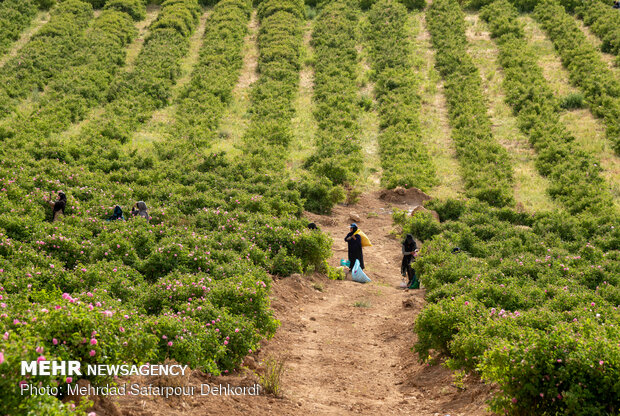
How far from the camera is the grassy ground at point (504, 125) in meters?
22.3

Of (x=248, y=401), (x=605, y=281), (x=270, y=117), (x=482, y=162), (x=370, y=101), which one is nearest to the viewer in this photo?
(x=248, y=401)

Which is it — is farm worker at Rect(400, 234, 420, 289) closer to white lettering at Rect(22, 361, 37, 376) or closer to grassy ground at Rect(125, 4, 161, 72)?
white lettering at Rect(22, 361, 37, 376)

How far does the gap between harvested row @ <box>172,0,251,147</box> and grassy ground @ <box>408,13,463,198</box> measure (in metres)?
9.92

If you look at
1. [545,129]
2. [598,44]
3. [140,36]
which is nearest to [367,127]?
[545,129]

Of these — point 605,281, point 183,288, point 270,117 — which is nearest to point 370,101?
point 270,117

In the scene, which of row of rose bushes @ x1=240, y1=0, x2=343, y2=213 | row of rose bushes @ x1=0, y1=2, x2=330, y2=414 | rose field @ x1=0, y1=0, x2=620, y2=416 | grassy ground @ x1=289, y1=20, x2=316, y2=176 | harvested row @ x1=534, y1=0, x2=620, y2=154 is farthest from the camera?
harvested row @ x1=534, y1=0, x2=620, y2=154

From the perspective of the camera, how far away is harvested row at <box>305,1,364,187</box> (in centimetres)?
2374

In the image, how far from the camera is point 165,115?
2897 cm

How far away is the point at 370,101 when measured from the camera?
32156mm

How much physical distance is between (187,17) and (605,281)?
124 ft

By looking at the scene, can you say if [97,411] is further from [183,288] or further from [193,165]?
[193,165]

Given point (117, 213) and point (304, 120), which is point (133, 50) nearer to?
point (304, 120)

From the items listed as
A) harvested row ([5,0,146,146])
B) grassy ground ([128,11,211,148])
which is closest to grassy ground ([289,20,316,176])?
grassy ground ([128,11,211,148])

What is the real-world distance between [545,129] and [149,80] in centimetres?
2012
